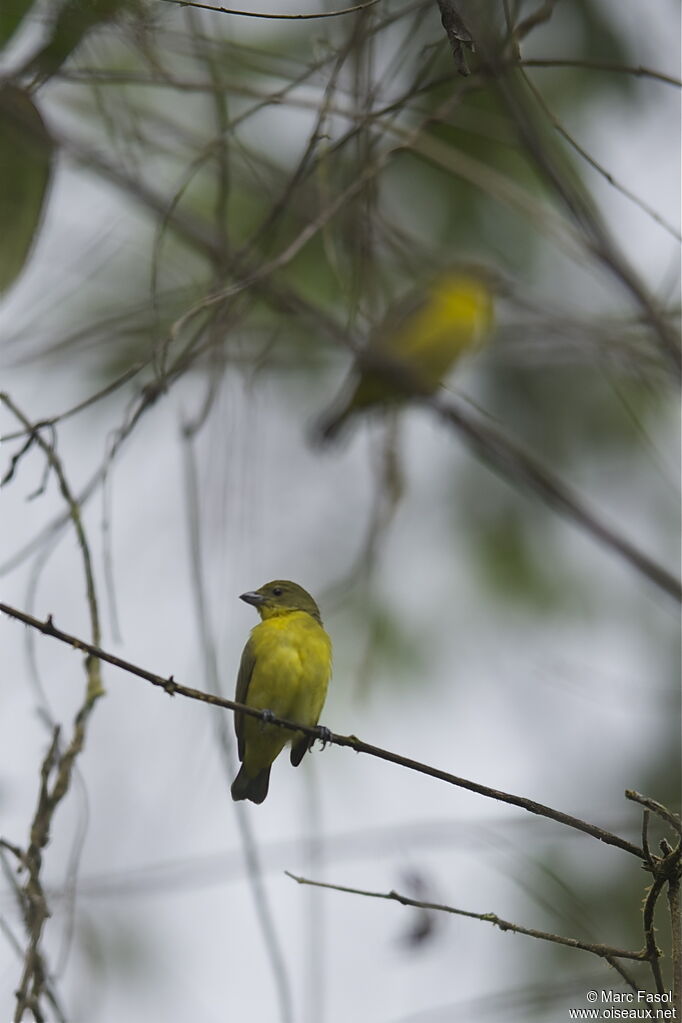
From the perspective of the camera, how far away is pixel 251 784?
4363 mm

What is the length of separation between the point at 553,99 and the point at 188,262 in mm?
Result: 1870

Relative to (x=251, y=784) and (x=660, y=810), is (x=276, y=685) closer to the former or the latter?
(x=251, y=784)

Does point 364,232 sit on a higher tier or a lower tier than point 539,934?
higher

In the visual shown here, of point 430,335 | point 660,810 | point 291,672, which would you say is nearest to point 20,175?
point 291,672

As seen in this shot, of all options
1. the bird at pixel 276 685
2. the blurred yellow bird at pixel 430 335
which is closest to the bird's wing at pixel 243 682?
the bird at pixel 276 685

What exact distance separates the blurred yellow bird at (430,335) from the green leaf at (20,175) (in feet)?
13.2

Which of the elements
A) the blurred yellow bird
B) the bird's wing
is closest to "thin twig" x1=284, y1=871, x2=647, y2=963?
the bird's wing

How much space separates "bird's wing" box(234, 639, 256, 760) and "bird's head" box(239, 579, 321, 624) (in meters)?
0.17

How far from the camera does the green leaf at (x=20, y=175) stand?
2877 millimetres

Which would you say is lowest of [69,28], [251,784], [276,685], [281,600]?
[251,784]

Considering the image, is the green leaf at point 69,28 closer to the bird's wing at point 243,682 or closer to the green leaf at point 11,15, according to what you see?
the green leaf at point 11,15

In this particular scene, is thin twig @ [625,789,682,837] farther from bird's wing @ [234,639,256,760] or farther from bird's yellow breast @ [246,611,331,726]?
bird's wing @ [234,639,256,760]

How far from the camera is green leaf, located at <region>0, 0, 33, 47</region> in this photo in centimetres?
281

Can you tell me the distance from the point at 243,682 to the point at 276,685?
7.0 inches
